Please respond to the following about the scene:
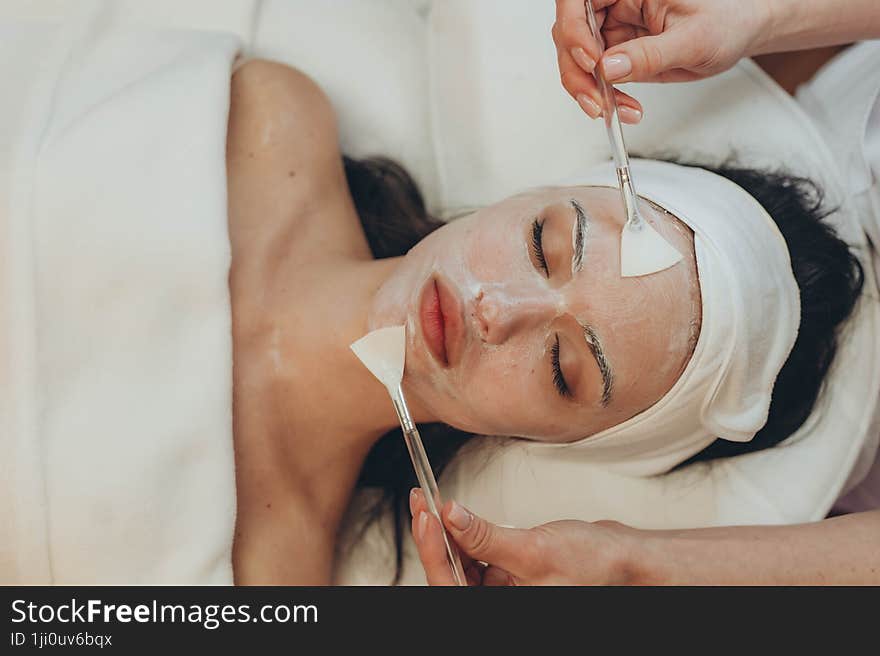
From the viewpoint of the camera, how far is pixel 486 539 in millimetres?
988

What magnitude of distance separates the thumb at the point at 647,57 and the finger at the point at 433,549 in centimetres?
64

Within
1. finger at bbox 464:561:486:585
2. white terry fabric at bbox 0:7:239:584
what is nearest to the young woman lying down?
white terry fabric at bbox 0:7:239:584

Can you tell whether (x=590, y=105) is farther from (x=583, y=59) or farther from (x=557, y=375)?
(x=557, y=375)

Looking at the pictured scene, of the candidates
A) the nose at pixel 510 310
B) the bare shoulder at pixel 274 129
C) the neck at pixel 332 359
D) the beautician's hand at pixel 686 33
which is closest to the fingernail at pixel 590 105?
the beautician's hand at pixel 686 33

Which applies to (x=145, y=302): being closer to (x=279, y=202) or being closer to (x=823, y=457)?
(x=279, y=202)

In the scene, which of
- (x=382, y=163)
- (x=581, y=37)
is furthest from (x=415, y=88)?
(x=581, y=37)

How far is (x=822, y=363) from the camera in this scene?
1451mm

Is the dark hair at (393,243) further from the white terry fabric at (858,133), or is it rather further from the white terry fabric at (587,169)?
the white terry fabric at (858,133)

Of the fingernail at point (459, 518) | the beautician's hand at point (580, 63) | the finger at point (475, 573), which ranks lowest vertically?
the finger at point (475, 573)

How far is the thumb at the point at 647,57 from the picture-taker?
118cm

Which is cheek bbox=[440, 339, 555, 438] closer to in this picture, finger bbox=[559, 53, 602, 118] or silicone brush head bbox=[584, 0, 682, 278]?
silicone brush head bbox=[584, 0, 682, 278]

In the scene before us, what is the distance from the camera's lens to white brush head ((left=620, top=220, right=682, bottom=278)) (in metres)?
1.17

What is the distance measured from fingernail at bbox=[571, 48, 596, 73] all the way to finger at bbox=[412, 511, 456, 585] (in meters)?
0.65

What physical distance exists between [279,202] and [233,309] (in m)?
0.21
